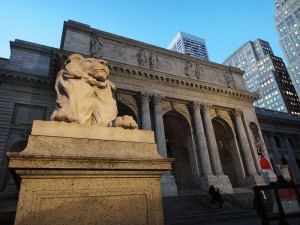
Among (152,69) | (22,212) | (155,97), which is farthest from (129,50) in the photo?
(22,212)

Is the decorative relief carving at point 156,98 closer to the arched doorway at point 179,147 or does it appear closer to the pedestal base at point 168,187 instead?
the arched doorway at point 179,147

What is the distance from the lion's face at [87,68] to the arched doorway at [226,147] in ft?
77.0

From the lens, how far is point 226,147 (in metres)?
26.4

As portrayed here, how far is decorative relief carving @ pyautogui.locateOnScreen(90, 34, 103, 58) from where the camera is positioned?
67.3 feet

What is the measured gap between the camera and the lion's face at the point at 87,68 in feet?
11.7

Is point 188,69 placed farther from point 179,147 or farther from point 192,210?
point 192,210

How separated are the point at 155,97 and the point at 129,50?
595 cm

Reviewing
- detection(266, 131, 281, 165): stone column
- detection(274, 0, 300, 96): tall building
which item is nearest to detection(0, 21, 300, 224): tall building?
detection(266, 131, 281, 165): stone column

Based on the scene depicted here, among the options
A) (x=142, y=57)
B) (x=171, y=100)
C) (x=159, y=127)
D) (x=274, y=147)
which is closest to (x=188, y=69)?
(x=171, y=100)

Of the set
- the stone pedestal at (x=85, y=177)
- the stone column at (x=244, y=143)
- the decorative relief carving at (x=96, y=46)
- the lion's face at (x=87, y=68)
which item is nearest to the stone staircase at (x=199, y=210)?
the stone column at (x=244, y=143)

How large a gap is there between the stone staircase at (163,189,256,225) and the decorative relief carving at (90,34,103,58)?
13.9 m

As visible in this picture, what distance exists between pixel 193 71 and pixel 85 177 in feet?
79.9

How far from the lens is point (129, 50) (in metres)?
23.0

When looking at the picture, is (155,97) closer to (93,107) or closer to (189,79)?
(189,79)
